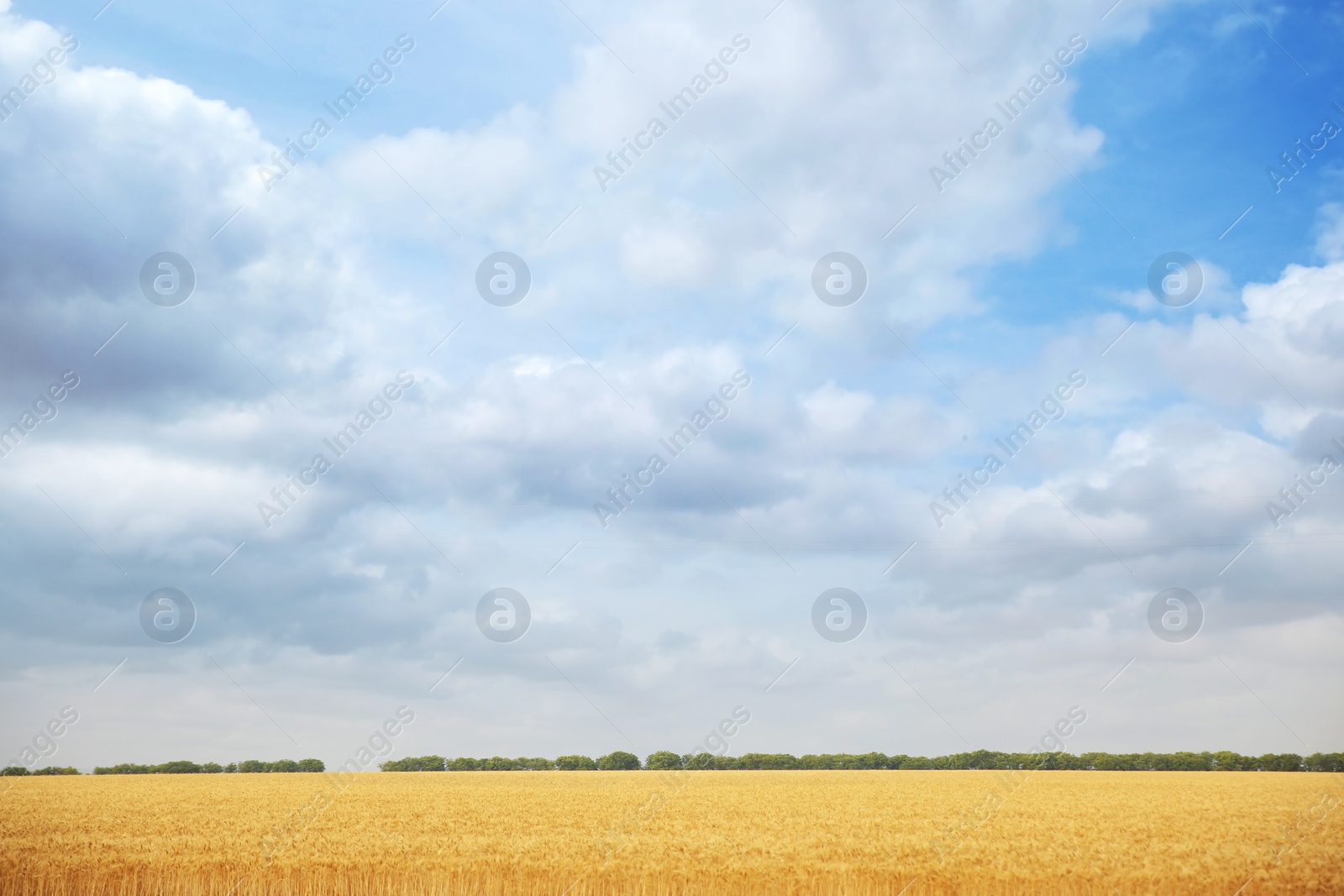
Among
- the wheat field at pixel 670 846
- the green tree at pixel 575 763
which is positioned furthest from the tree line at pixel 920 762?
the wheat field at pixel 670 846

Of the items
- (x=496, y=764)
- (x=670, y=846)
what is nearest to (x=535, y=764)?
(x=496, y=764)

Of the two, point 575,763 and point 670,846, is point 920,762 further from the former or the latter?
point 670,846

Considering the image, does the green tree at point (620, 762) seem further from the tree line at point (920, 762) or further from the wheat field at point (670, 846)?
the wheat field at point (670, 846)

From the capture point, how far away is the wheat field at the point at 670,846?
61.1ft

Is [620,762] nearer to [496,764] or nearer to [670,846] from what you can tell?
[496,764]

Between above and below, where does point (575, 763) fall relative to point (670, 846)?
below

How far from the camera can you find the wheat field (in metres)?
18.6

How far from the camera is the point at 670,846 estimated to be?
21.5 meters

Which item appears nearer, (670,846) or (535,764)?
(670,846)

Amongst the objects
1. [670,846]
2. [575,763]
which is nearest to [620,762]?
[575,763]

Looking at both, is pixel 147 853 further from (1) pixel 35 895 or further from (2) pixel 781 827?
(2) pixel 781 827

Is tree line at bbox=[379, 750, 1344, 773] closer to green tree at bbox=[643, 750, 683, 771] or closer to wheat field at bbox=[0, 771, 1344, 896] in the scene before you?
green tree at bbox=[643, 750, 683, 771]

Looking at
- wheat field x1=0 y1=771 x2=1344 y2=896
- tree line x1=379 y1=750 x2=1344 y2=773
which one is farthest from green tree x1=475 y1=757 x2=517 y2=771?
wheat field x1=0 y1=771 x2=1344 y2=896

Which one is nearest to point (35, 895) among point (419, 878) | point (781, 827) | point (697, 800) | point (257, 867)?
point (257, 867)
